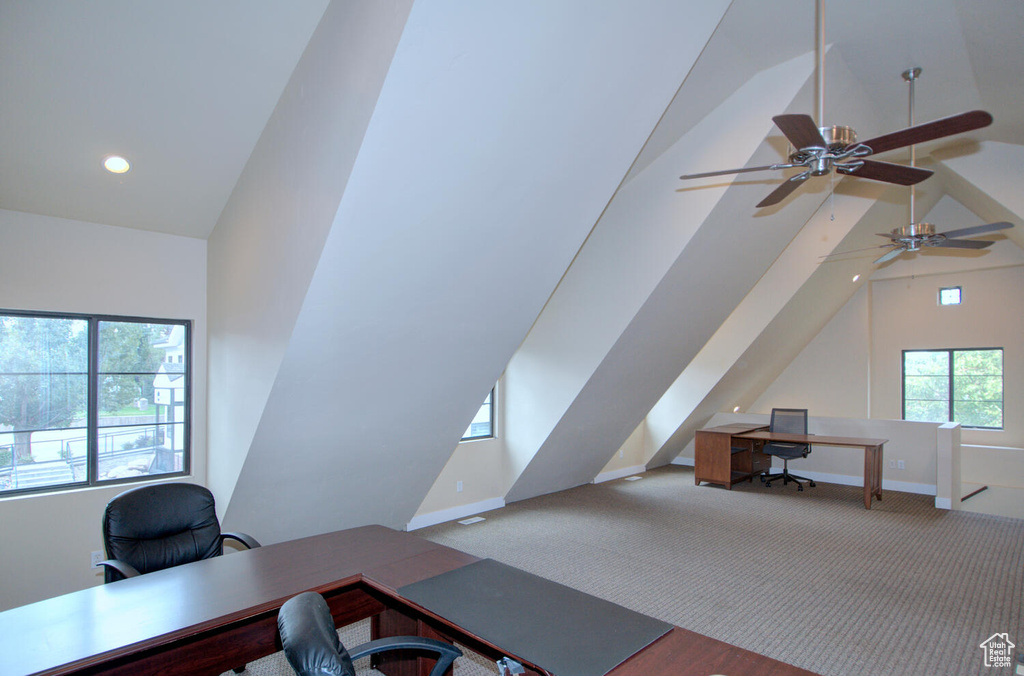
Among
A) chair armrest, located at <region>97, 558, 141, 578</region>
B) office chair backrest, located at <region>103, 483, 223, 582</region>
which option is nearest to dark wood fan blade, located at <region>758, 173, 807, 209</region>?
office chair backrest, located at <region>103, 483, 223, 582</region>

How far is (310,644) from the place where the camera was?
131 cm

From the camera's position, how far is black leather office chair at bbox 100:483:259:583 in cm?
263

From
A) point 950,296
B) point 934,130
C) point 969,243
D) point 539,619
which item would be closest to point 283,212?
point 539,619

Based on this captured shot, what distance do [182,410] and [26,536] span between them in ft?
3.84

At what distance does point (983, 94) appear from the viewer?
163 inches

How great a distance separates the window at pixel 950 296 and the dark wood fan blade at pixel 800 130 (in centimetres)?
796

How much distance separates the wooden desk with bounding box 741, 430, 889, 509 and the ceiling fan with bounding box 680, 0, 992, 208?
4390 mm

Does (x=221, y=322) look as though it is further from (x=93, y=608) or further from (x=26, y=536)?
(x=93, y=608)

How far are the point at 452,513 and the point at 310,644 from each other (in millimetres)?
4640

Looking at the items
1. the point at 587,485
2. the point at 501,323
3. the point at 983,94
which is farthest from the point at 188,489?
→ the point at 983,94

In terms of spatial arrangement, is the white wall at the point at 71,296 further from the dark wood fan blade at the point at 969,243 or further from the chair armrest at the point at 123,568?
the dark wood fan blade at the point at 969,243

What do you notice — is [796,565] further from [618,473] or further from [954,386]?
[954,386]

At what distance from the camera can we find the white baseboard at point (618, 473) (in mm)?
Answer: 7899

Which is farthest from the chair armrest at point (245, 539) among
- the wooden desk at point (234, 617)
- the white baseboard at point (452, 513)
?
the white baseboard at point (452, 513)
